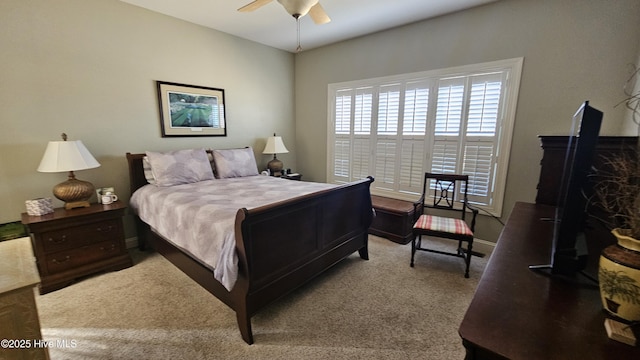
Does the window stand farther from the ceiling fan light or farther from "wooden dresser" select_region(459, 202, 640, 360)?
"wooden dresser" select_region(459, 202, 640, 360)

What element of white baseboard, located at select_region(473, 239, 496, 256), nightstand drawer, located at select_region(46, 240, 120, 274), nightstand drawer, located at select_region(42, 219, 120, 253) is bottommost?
white baseboard, located at select_region(473, 239, 496, 256)

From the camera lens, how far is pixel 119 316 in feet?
6.73

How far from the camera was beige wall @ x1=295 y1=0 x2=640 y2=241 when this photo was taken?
7.71 feet

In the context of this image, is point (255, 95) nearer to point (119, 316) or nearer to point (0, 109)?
point (0, 109)

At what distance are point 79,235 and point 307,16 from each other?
3330mm

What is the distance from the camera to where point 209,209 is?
2162mm

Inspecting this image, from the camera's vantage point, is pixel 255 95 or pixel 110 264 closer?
pixel 110 264

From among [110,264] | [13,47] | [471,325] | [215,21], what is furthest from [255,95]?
[471,325]

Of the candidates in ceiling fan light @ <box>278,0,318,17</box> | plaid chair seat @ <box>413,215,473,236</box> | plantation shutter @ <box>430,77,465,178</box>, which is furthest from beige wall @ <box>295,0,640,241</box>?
ceiling fan light @ <box>278,0,318,17</box>

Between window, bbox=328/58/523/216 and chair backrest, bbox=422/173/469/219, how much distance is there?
13 centimetres

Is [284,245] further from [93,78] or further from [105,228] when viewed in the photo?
[93,78]

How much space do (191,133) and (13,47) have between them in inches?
67.1

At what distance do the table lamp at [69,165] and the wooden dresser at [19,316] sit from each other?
69.8 inches

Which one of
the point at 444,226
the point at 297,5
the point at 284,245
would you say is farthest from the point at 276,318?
the point at 297,5
